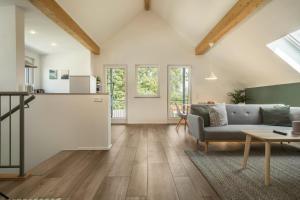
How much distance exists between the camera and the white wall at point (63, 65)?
7.02 metres

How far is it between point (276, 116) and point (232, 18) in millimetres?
2166

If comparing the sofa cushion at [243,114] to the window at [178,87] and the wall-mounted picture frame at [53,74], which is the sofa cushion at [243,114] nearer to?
the window at [178,87]

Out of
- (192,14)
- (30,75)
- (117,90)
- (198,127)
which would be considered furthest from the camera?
(117,90)

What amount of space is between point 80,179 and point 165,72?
5.78 metres

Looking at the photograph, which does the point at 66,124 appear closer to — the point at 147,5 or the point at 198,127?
the point at 198,127

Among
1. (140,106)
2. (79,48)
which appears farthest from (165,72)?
(79,48)

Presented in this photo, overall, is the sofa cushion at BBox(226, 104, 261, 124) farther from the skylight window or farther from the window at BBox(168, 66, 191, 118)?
the window at BBox(168, 66, 191, 118)

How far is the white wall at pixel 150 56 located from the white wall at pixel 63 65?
0.65 meters

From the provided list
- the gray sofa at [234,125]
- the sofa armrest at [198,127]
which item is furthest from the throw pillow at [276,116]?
the sofa armrest at [198,127]

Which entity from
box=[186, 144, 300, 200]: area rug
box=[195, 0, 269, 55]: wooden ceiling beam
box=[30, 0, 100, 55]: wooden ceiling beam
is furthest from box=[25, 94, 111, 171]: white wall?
box=[195, 0, 269, 55]: wooden ceiling beam

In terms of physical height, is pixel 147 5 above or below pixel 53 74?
above

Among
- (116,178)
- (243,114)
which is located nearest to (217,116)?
(243,114)

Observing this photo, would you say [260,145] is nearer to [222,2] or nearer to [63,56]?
[222,2]

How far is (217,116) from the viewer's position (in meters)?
3.99
